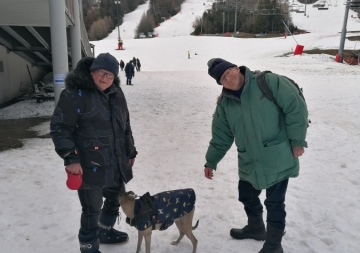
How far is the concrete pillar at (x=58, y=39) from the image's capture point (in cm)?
743

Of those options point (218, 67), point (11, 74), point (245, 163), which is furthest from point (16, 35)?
point (245, 163)

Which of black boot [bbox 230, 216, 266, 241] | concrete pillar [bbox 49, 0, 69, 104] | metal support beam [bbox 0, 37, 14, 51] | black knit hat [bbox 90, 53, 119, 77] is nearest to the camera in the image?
black knit hat [bbox 90, 53, 119, 77]

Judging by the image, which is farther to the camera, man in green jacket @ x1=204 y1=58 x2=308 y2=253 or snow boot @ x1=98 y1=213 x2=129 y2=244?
snow boot @ x1=98 y1=213 x2=129 y2=244

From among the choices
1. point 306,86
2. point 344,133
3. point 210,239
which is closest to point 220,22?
point 306,86

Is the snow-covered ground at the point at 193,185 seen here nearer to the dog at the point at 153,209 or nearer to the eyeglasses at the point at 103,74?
the dog at the point at 153,209

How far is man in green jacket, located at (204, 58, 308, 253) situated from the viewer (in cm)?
300

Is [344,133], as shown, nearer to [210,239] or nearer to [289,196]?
[289,196]

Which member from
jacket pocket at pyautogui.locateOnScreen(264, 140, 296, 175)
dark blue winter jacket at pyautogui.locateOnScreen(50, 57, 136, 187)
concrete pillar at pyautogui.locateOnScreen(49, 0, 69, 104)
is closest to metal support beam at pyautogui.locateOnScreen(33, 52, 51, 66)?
concrete pillar at pyautogui.locateOnScreen(49, 0, 69, 104)

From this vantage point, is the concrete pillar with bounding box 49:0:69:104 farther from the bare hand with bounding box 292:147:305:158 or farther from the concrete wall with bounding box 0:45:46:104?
the concrete wall with bounding box 0:45:46:104

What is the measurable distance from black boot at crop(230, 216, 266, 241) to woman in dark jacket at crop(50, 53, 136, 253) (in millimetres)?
1549

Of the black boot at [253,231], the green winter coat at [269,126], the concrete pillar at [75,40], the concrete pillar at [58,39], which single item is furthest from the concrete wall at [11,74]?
the green winter coat at [269,126]

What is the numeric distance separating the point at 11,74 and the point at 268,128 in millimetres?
15293

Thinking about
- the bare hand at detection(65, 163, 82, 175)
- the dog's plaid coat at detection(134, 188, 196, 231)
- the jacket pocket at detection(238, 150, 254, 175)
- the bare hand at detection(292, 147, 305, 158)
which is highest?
the bare hand at detection(292, 147, 305, 158)

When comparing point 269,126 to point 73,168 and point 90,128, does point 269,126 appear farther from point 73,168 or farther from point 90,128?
point 73,168
